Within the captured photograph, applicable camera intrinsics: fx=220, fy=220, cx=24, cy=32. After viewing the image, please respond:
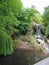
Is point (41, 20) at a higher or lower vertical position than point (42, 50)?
higher

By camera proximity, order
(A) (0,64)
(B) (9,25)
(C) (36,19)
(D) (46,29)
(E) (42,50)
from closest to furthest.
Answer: (A) (0,64), (B) (9,25), (E) (42,50), (D) (46,29), (C) (36,19)

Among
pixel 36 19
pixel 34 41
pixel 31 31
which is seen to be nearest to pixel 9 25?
pixel 34 41

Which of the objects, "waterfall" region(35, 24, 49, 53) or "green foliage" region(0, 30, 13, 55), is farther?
"waterfall" region(35, 24, 49, 53)

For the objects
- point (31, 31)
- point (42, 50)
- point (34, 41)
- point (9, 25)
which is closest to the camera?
point (9, 25)

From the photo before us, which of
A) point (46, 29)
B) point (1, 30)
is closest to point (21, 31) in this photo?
point (46, 29)

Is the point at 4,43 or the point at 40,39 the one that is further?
the point at 40,39

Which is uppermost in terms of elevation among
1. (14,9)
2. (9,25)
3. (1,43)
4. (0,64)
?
(14,9)

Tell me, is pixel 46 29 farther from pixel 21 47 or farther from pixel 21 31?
pixel 21 47

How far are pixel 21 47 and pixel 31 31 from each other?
4010 mm

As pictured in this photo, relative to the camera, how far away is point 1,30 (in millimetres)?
12047

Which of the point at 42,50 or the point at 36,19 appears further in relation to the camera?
the point at 36,19

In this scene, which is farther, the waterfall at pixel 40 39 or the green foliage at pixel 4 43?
the waterfall at pixel 40 39

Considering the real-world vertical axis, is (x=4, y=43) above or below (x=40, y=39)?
above

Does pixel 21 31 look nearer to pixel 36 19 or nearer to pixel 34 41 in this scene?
pixel 34 41
